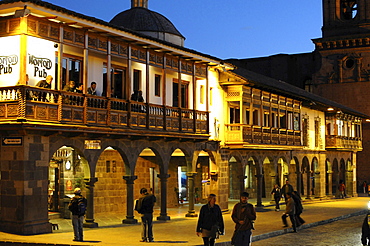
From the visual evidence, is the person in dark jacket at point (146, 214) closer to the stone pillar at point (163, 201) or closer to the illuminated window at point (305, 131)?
the stone pillar at point (163, 201)

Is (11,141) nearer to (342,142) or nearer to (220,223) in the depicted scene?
(220,223)

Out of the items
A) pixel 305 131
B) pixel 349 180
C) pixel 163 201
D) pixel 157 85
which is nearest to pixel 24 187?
pixel 163 201

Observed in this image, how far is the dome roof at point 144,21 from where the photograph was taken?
37.9 m

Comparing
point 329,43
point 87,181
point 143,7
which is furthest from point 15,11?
point 329,43

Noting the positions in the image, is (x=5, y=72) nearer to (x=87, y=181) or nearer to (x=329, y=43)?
(x=87, y=181)

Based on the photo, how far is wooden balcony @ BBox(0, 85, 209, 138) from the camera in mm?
17656

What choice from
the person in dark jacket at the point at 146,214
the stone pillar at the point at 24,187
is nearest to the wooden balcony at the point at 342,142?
the person in dark jacket at the point at 146,214

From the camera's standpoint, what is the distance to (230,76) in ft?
96.9

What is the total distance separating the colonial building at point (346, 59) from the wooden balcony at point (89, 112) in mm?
32778

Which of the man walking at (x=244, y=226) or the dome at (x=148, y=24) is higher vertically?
the dome at (x=148, y=24)

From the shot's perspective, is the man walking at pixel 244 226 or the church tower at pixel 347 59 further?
the church tower at pixel 347 59

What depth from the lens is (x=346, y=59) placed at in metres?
55.7

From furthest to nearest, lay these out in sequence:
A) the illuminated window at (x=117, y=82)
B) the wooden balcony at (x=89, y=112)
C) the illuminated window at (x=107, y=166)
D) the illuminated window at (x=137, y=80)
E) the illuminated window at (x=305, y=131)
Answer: the illuminated window at (x=305, y=131)
the illuminated window at (x=107, y=166)
the illuminated window at (x=137, y=80)
the illuminated window at (x=117, y=82)
the wooden balcony at (x=89, y=112)

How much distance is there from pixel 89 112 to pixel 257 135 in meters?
13.6
